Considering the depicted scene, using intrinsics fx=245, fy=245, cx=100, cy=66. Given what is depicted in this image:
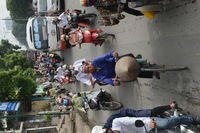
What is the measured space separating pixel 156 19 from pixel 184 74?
1.83m

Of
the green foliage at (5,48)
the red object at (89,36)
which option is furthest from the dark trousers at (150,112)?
the green foliage at (5,48)

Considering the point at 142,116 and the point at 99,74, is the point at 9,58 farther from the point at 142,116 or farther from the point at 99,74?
the point at 142,116

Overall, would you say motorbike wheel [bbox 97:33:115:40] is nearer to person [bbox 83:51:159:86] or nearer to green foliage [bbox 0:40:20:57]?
person [bbox 83:51:159:86]

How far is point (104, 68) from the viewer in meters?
7.29

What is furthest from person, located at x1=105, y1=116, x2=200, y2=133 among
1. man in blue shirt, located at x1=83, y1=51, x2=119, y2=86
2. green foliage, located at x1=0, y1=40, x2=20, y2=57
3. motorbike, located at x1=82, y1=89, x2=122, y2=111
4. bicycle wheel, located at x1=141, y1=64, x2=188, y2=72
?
green foliage, located at x1=0, y1=40, x2=20, y2=57

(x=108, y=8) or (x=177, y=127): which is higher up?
(x=108, y=8)

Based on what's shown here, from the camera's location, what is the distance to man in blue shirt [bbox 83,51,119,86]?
7082 millimetres

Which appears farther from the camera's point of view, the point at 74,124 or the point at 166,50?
the point at 74,124

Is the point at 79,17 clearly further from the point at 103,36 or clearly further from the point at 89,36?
the point at 103,36

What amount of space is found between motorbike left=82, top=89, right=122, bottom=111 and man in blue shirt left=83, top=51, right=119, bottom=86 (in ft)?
5.30

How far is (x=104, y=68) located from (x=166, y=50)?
1.90 meters

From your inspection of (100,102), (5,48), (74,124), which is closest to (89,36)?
(100,102)

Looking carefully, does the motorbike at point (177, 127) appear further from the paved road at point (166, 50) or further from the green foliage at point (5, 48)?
the green foliage at point (5, 48)

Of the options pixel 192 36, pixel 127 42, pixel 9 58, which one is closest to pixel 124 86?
pixel 127 42
